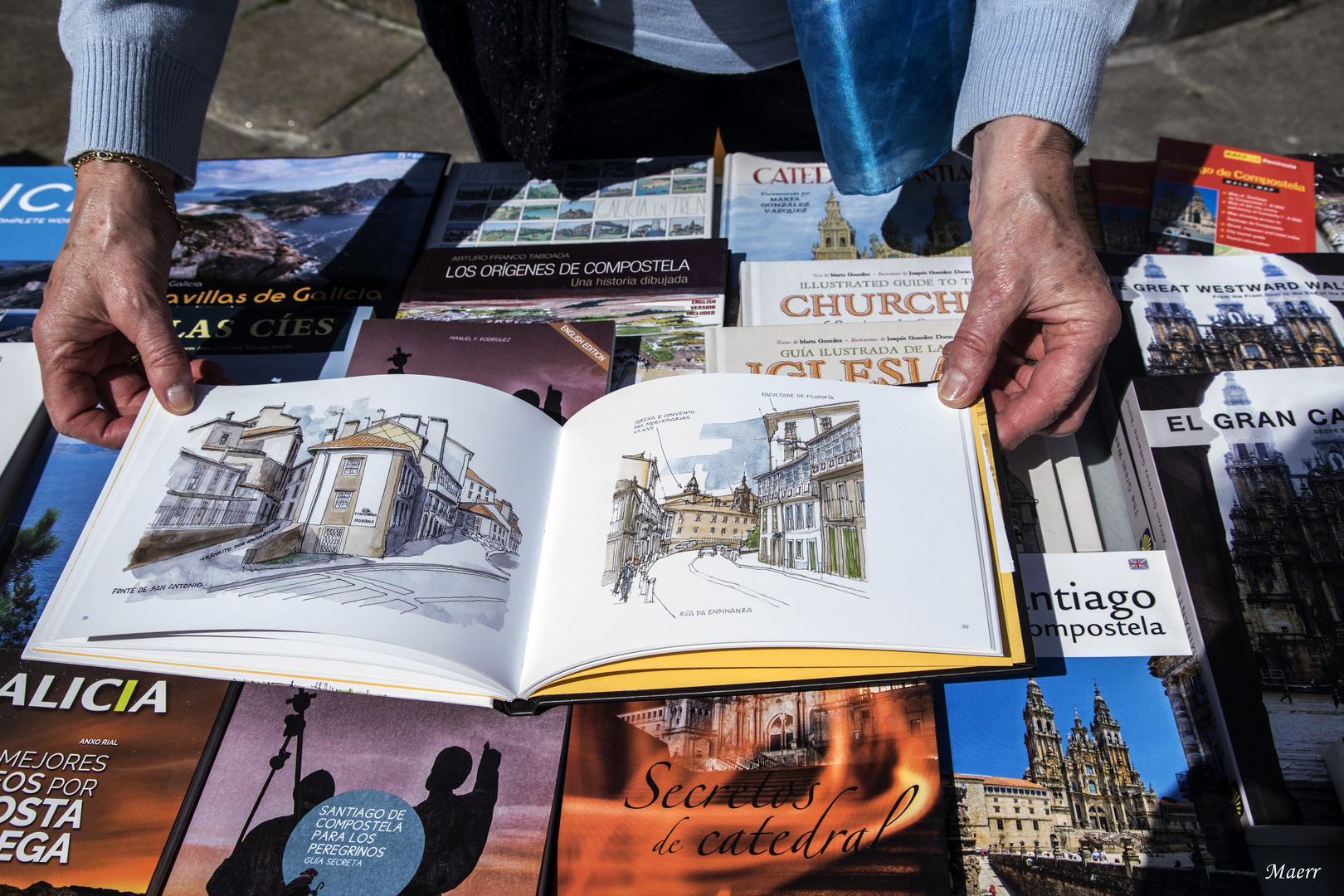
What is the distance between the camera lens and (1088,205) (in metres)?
1.40

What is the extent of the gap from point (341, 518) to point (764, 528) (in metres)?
0.51

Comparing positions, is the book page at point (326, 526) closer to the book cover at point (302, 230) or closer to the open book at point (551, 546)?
the open book at point (551, 546)

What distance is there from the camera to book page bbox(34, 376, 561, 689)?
81cm

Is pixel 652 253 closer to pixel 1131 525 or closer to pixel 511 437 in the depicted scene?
pixel 511 437

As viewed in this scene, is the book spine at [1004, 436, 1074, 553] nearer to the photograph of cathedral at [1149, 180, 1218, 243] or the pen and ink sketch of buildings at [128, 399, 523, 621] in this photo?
the photograph of cathedral at [1149, 180, 1218, 243]

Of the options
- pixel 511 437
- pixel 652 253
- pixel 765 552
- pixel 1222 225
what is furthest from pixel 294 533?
pixel 1222 225

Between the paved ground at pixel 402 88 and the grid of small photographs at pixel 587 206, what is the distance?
6.33ft

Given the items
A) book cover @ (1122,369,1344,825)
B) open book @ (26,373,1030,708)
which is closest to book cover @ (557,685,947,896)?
open book @ (26,373,1030,708)

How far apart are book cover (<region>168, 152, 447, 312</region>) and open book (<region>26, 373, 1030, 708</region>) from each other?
1.43ft

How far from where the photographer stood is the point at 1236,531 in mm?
954

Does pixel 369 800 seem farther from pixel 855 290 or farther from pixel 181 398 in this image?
pixel 855 290

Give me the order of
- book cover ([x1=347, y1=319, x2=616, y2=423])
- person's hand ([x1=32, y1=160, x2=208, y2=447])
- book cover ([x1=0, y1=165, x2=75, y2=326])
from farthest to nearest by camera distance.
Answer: book cover ([x1=0, y1=165, x2=75, y2=326]), book cover ([x1=347, y1=319, x2=616, y2=423]), person's hand ([x1=32, y1=160, x2=208, y2=447])

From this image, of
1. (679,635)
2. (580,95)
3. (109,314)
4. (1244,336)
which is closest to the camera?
(679,635)

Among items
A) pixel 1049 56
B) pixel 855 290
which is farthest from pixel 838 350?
pixel 1049 56
